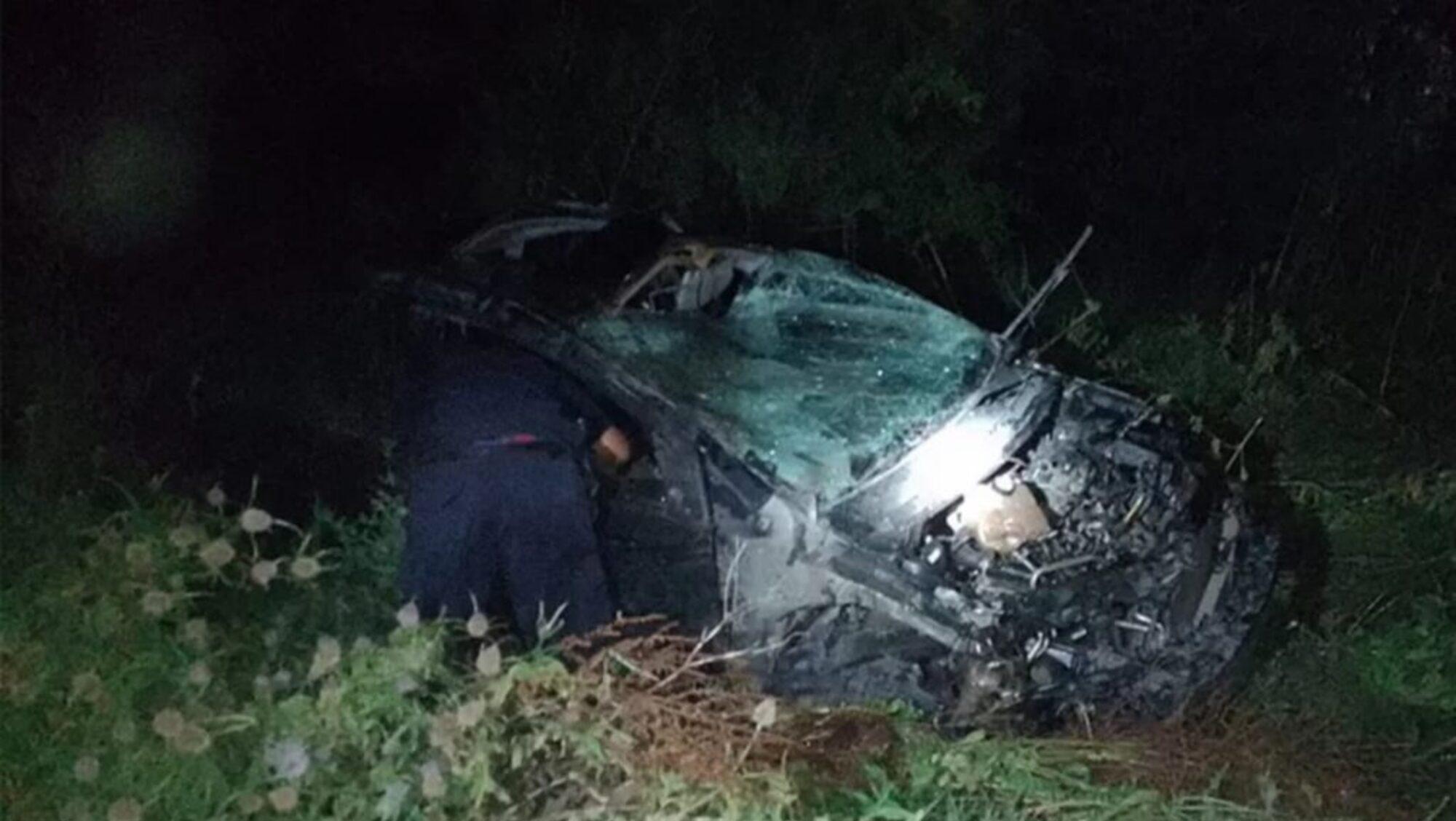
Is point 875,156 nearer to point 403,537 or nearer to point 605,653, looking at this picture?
point 403,537

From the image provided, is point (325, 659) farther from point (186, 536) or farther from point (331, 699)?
point (186, 536)

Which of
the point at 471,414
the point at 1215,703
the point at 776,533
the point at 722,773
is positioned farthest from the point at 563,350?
the point at 1215,703

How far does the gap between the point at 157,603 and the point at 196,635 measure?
13 centimetres

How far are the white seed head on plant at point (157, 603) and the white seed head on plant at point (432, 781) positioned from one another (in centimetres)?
91

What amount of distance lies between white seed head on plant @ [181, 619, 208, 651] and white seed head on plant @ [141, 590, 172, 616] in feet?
0.26

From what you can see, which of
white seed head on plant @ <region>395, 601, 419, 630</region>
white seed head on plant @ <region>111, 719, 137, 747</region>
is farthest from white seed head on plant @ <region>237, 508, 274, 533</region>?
white seed head on plant @ <region>111, 719, 137, 747</region>

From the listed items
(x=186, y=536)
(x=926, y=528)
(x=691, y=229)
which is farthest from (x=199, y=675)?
(x=691, y=229)

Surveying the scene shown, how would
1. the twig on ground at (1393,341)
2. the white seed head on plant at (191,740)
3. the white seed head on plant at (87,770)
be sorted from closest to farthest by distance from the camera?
the white seed head on plant at (191,740), the white seed head on plant at (87,770), the twig on ground at (1393,341)

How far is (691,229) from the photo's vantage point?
25.3 feet

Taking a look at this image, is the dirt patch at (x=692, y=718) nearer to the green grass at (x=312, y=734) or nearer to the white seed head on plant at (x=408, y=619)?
the green grass at (x=312, y=734)

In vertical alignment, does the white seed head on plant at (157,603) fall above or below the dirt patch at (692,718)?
above

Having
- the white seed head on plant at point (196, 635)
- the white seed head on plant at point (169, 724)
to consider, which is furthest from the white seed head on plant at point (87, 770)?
the white seed head on plant at point (196, 635)

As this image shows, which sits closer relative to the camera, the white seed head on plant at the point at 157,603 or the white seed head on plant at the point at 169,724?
the white seed head on plant at the point at 169,724

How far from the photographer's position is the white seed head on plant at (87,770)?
429 centimetres
